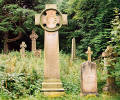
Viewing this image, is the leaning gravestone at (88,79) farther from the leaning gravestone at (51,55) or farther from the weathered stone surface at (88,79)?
the leaning gravestone at (51,55)

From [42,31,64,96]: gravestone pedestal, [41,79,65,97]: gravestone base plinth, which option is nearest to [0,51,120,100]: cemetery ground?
[41,79,65,97]: gravestone base plinth

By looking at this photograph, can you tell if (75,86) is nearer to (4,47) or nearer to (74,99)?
(74,99)

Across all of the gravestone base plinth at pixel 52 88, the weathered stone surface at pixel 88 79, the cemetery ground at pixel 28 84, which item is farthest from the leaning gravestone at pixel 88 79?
the gravestone base plinth at pixel 52 88

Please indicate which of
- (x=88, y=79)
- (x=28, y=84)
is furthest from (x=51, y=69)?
(x=88, y=79)

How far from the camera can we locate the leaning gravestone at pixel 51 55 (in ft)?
20.7

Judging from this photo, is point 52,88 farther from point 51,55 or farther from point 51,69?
point 51,55

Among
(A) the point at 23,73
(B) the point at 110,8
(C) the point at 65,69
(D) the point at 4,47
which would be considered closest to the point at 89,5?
(B) the point at 110,8

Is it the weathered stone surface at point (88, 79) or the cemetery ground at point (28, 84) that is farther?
the weathered stone surface at point (88, 79)

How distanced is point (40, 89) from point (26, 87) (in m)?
0.51

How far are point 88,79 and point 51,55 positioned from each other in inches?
55.1

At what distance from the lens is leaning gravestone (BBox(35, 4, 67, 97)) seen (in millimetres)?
6305

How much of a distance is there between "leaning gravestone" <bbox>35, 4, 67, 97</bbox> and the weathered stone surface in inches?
27.9

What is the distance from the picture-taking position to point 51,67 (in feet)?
21.1

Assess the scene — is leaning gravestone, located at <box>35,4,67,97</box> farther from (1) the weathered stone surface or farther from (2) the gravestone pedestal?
(1) the weathered stone surface
